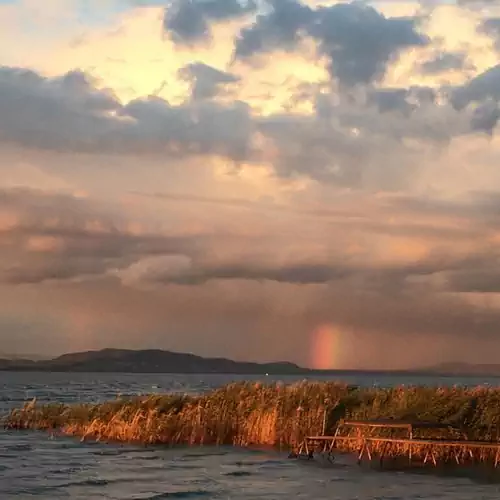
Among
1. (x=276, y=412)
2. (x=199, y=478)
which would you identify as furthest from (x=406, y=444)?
(x=199, y=478)

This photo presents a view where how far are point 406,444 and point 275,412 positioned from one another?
20.1ft

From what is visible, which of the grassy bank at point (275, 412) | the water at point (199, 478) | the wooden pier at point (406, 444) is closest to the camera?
the water at point (199, 478)

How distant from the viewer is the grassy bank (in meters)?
34.5

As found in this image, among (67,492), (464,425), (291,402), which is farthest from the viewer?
(291,402)

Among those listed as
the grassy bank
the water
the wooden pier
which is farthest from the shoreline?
the water

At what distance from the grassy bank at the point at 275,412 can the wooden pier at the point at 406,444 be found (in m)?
0.96

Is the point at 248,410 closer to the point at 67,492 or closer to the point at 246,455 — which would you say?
the point at 246,455

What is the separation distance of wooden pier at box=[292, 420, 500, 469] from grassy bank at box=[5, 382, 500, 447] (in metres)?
0.96

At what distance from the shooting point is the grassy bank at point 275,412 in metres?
34.5

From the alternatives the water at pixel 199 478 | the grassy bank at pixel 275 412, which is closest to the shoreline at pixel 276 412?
the grassy bank at pixel 275 412

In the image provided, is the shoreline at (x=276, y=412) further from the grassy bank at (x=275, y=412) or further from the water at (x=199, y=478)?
the water at (x=199, y=478)

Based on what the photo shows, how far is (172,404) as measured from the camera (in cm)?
3925

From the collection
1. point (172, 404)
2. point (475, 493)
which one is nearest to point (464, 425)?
point (475, 493)

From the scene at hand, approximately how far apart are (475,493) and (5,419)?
93.8ft
